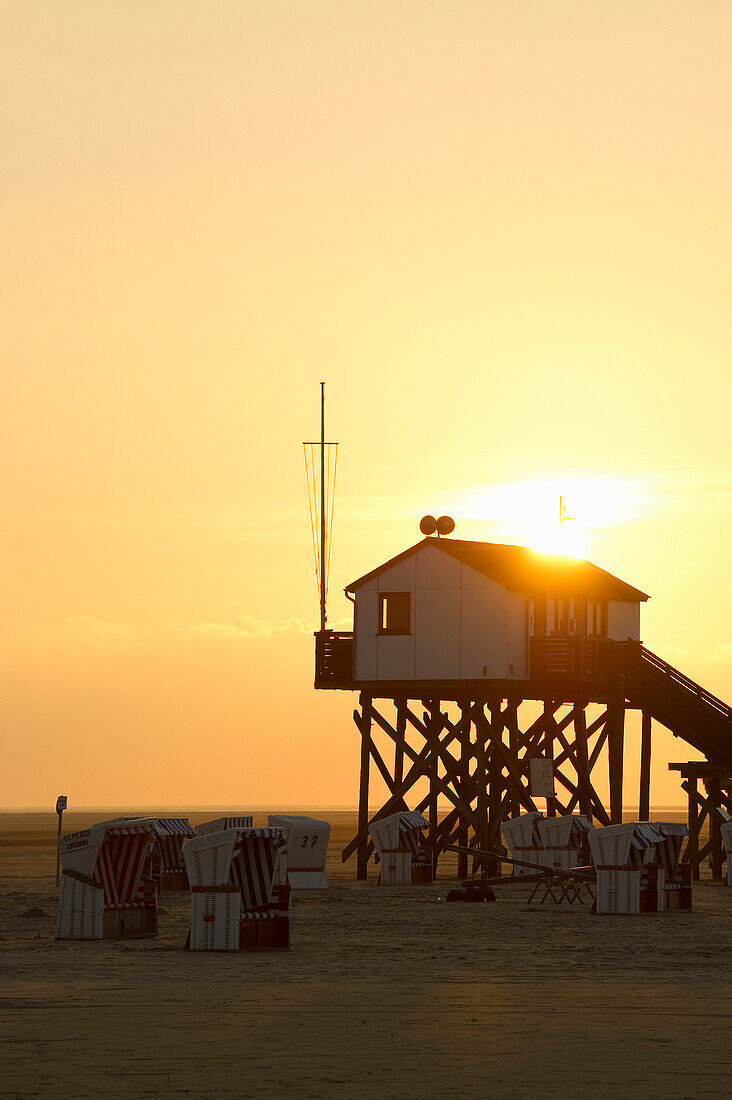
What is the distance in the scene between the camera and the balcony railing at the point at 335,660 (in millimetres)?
A: 44812

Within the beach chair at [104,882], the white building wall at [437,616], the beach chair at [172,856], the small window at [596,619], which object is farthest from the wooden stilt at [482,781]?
the beach chair at [104,882]

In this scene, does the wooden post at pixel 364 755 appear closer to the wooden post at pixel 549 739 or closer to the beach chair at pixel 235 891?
the wooden post at pixel 549 739

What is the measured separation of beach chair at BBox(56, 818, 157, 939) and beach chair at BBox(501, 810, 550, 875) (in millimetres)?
16836

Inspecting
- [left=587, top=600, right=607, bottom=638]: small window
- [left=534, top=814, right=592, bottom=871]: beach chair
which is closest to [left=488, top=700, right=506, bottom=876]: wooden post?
[left=587, top=600, right=607, bottom=638]: small window

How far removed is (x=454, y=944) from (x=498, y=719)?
20.8 meters

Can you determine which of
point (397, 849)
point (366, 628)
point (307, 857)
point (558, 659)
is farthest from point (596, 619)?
point (307, 857)

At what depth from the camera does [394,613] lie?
144 ft

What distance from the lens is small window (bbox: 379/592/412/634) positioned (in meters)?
43.5

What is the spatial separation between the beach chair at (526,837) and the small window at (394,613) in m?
6.01

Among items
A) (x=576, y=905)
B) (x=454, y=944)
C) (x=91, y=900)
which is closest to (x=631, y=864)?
(x=576, y=905)

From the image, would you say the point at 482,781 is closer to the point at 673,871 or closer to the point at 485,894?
the point at 485,894

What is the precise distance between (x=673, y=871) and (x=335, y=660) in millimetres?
15454

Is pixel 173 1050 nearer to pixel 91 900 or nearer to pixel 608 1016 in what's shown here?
pixel 608 1016

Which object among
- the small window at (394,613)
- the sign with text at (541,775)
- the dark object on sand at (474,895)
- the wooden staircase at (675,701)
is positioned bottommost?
the dark object on sand at (474,895)
